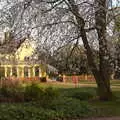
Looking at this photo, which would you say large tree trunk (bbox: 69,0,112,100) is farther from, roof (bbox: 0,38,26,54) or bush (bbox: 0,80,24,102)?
bush (bbox: 0,80,24,102)

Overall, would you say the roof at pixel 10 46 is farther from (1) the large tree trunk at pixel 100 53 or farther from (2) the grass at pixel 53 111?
(2) the grass at pixel 53 111

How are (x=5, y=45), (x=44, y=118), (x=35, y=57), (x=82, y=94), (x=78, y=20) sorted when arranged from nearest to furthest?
(x=44, y=118) < (x=78, y=20) < (x=5, y=45) < (x=35, y=57) < (x=82, y=94)

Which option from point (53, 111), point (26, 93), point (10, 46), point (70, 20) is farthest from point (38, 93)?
point (53, 111)

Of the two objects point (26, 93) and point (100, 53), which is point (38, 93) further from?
point (100, 53)

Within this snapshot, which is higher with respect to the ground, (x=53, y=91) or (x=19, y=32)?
(x=19, y=32)

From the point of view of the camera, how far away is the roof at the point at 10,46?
2317 cm

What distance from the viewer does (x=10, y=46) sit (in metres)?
23.3

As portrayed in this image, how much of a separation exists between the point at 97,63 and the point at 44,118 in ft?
33.7

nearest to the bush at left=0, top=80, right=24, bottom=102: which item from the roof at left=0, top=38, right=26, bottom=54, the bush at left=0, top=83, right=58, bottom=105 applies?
the bush at left=0, top=83, right=58, bottom=105

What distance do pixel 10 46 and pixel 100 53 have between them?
5.39m

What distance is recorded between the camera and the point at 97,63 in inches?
1043

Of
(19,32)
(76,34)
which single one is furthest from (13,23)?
(76,34)

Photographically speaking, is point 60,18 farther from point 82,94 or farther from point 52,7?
point 82,94

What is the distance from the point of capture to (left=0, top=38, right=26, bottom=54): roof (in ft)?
76.0
